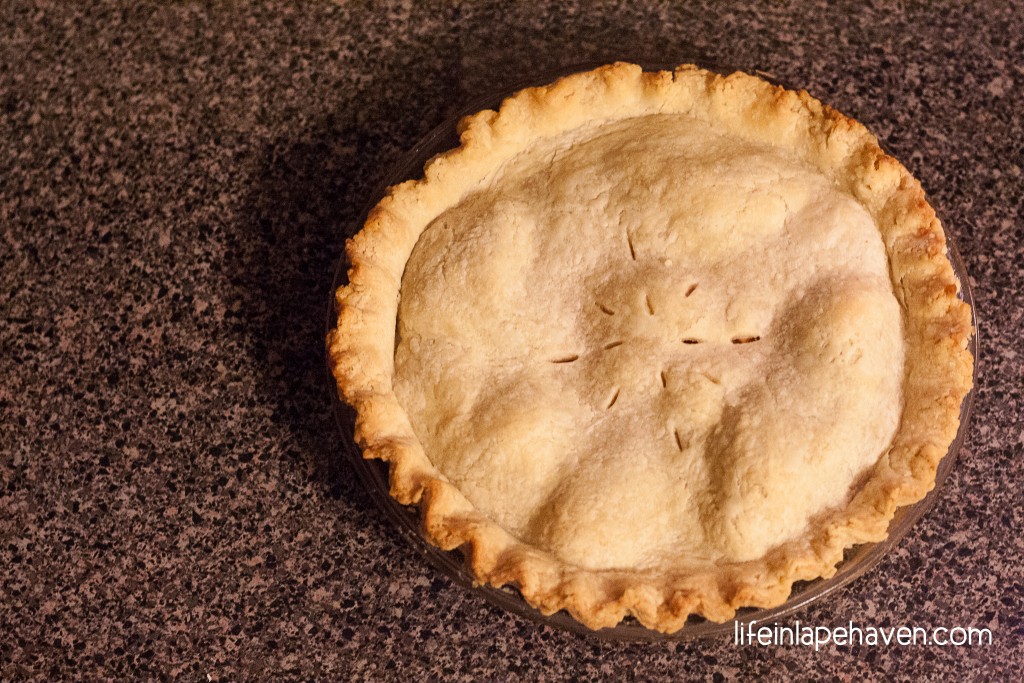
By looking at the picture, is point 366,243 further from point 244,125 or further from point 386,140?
point 244,125

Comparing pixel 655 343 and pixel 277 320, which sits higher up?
pixel 655 343

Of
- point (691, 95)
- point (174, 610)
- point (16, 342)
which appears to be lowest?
point (174, 610)

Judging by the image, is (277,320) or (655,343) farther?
(277,320)

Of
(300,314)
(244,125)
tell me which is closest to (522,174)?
(300,314)

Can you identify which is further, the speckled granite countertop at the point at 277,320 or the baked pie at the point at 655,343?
the speckled granite countertop at the point at 277,320
